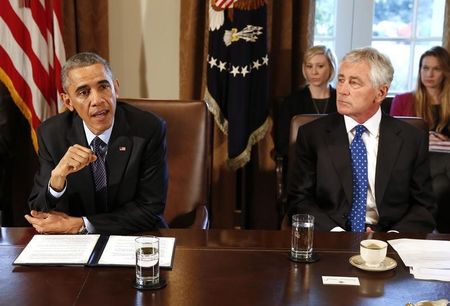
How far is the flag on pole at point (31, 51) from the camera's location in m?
3.18

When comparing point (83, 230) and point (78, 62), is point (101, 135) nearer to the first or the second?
point (78, 62)

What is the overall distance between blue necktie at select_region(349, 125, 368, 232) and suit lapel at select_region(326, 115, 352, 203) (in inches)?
1.0

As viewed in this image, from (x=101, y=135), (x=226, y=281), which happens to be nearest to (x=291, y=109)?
(x=101, y=135)

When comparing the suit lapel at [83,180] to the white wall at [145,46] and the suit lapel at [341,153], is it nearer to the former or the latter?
the suit lapel at [341,153]

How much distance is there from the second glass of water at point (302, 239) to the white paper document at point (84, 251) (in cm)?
33

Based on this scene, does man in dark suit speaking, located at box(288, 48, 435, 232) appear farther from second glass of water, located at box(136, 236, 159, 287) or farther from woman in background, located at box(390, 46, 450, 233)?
woman in background, located at box(390, 46, 450, 233)

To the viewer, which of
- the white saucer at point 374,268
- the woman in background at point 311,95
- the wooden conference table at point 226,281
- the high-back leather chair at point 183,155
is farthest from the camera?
the woman in background at point 311,95

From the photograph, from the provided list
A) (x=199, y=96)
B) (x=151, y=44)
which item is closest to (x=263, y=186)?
(x=199, y=96)

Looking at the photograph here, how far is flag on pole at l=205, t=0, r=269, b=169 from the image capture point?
11.2 ft

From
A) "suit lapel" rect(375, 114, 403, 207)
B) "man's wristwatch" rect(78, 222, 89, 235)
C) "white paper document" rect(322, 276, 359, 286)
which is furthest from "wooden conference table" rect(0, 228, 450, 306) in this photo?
"suit lapel" rect(375, 114, 403, 207)

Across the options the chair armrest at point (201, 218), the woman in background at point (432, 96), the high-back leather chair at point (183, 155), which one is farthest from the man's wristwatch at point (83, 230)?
the woman in background at point (432, 96)

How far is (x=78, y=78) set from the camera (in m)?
1.98

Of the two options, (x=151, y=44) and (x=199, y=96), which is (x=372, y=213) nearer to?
(x=199, y=96)

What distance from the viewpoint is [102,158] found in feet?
6.74
